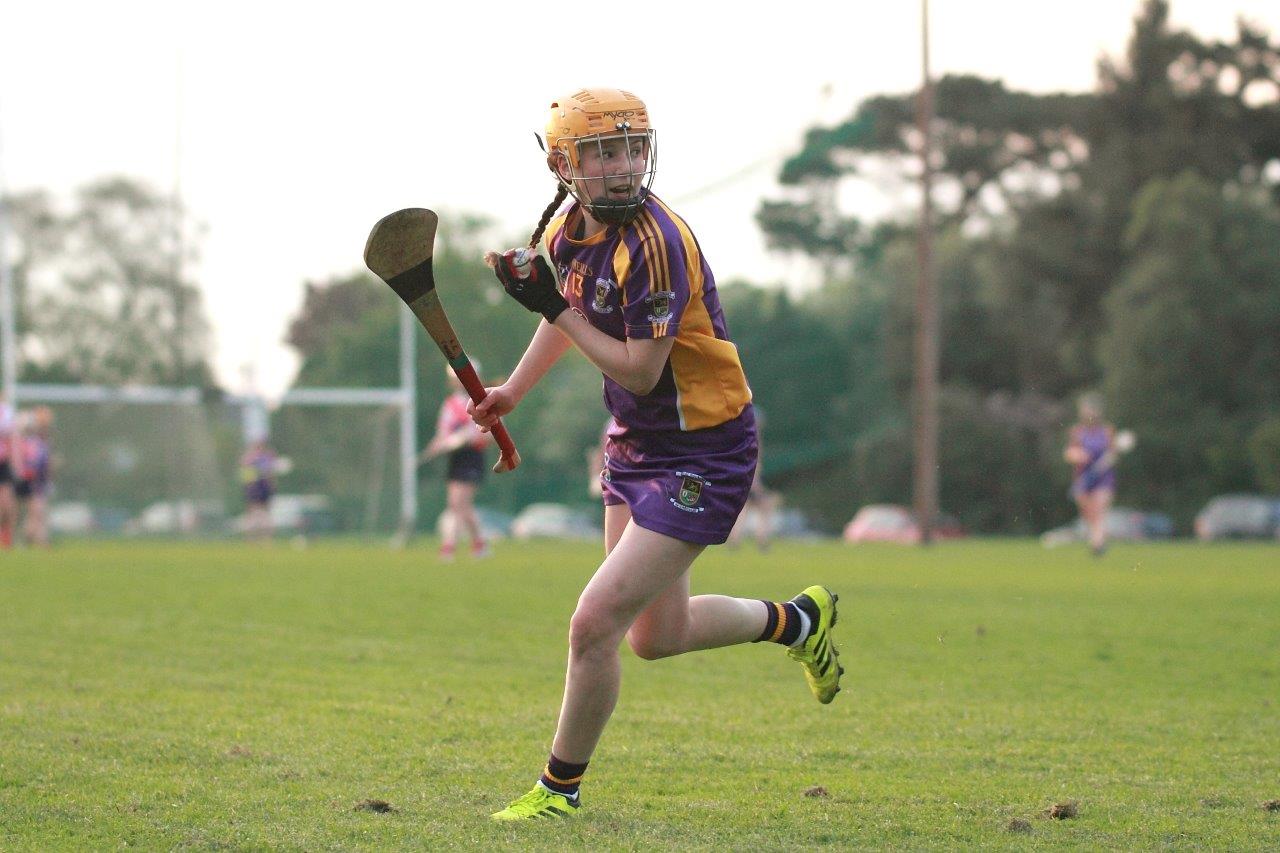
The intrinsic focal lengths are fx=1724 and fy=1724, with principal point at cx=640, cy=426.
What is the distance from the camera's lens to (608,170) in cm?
489

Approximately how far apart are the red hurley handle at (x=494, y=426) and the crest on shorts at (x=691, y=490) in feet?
1.69

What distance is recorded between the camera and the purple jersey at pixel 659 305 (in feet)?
16.0

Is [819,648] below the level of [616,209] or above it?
below

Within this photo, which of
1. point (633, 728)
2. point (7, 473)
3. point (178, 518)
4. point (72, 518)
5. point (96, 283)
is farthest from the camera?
point (96, 283)

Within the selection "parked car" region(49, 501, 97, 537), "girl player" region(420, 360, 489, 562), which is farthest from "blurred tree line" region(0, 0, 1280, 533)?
"girl player" region(420, 360, 489, 562)

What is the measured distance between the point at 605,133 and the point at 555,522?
4174cm

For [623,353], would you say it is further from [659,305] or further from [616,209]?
[616,209]

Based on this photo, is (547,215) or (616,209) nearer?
(616,209)

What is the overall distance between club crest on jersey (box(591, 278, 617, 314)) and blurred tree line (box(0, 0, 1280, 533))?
31.7 m

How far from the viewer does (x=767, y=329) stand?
62656 mm

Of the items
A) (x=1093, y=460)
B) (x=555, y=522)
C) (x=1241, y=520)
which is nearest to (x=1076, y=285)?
(x=1241, y=520)

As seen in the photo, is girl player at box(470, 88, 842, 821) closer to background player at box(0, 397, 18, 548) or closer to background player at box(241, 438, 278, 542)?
background player at box(0, 397, 18, 548)

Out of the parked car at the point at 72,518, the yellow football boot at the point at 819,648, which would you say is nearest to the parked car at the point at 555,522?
the parked car at the point at 72,518

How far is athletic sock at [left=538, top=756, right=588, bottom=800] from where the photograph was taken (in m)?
5.04
